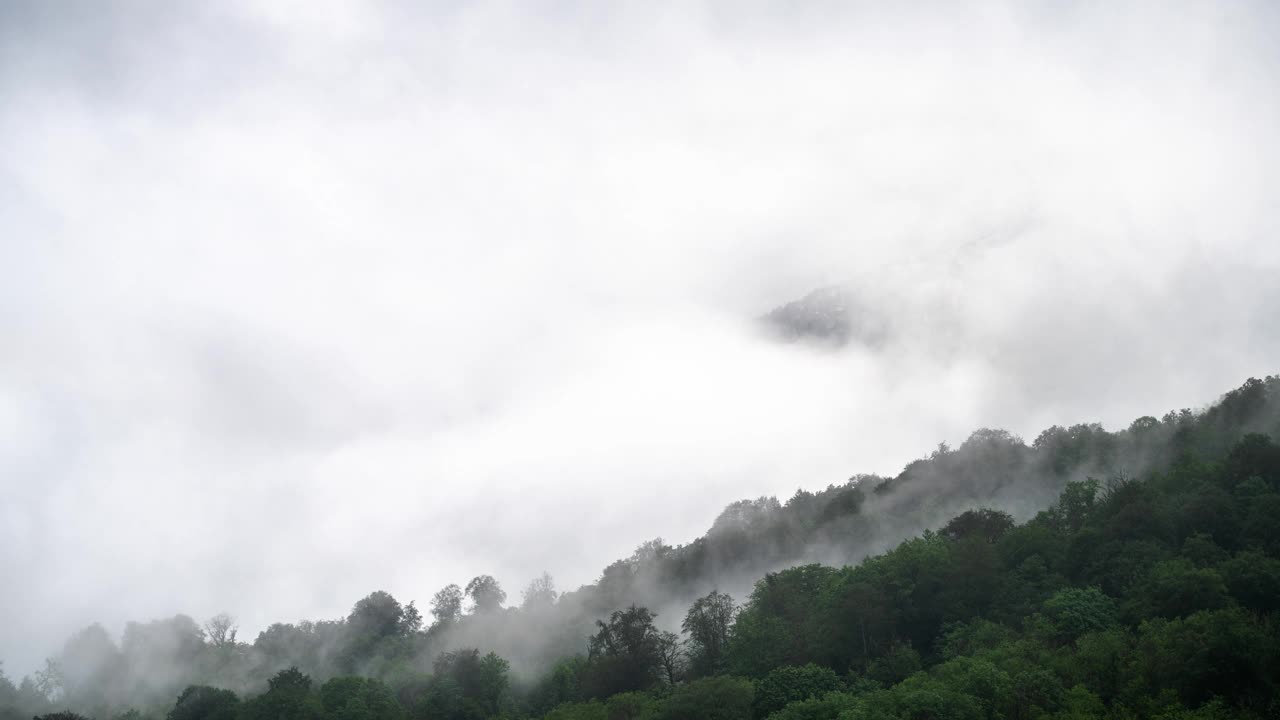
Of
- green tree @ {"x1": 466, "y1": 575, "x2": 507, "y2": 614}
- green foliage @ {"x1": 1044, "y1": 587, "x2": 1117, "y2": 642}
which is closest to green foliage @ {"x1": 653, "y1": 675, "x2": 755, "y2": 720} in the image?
green foliage @ {"x1": 1044, "y1": 587, "x2": 1117, "y2": 642}

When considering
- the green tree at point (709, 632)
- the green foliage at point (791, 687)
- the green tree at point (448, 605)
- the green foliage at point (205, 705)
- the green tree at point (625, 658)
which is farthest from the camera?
the green tree at point (448, 605)

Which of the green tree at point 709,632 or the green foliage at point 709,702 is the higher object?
the green tree at point 709,632

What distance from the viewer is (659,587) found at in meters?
151

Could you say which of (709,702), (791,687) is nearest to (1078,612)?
(791,687)

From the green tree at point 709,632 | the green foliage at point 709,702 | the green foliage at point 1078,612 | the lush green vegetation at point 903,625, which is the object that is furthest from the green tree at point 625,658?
the green foliage at point 1078,612

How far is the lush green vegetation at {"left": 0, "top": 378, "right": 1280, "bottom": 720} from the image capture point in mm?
58531

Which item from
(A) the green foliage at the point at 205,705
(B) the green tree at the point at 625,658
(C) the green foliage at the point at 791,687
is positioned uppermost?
(A) the green foliage at the point at 205,705

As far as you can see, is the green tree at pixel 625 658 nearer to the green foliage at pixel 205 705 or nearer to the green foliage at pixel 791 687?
the green foliage at pixel 791 687

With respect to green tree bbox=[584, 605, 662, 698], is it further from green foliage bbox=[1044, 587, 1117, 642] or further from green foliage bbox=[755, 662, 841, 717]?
green foliage bbox=[1044, 587, 1117, 642]

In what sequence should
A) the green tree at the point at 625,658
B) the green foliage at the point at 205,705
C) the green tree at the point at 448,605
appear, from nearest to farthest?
1. the green tree at the point at 625,658
2. the green foliage at the point at 205,705
3. the green tree at the point at 448,605

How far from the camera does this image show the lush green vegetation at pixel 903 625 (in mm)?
58531

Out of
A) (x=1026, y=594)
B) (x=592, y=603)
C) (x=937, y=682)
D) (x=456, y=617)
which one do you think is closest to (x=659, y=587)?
(x=592, y=603)

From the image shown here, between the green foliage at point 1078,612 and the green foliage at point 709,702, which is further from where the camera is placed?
the green foliage at point 1078,612

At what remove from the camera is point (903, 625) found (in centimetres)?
8594
